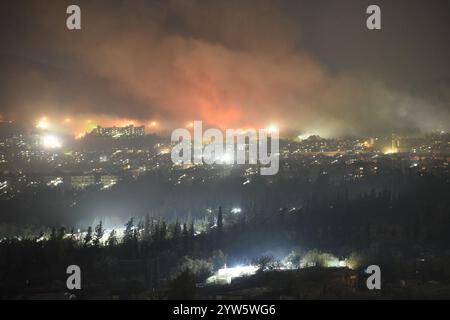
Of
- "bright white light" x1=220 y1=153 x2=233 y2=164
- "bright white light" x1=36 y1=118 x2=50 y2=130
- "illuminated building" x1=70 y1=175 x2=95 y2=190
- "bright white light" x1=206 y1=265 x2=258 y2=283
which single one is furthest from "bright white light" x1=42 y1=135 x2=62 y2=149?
"bright white light" x1=206 y1=265 x2=258 y2=283

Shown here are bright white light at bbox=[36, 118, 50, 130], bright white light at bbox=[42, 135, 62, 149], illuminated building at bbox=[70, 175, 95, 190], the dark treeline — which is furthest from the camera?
bright white light at bbox=[36, 118, 50, 130]

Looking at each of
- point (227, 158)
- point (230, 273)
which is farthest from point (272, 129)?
point (230, 273)

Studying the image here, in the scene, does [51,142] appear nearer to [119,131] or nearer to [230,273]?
[119,131]

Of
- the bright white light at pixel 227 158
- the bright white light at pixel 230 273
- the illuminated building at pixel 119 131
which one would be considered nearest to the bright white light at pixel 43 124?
the illuminated building at pixel 119 131

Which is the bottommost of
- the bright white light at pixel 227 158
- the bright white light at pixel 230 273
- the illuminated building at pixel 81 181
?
the bright white light at pixel 230 273

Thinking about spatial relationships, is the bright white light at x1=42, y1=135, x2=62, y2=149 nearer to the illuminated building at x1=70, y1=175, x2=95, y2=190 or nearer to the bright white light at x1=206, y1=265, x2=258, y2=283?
the illuminated building at x1=70, y1=175, x2=95, y2=190

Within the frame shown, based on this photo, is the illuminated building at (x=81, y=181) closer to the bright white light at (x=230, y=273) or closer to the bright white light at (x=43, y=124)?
the bright white light at (x=43, y=124)

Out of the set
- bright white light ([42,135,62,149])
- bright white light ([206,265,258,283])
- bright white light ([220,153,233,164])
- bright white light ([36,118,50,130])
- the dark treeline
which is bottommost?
bright white light ([206,265,258,283])

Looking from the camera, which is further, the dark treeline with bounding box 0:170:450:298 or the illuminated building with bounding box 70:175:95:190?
the illuminated building with bounding box 70:175:95:190

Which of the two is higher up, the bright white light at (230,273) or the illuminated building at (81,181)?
the illuminated building at (81,181)
